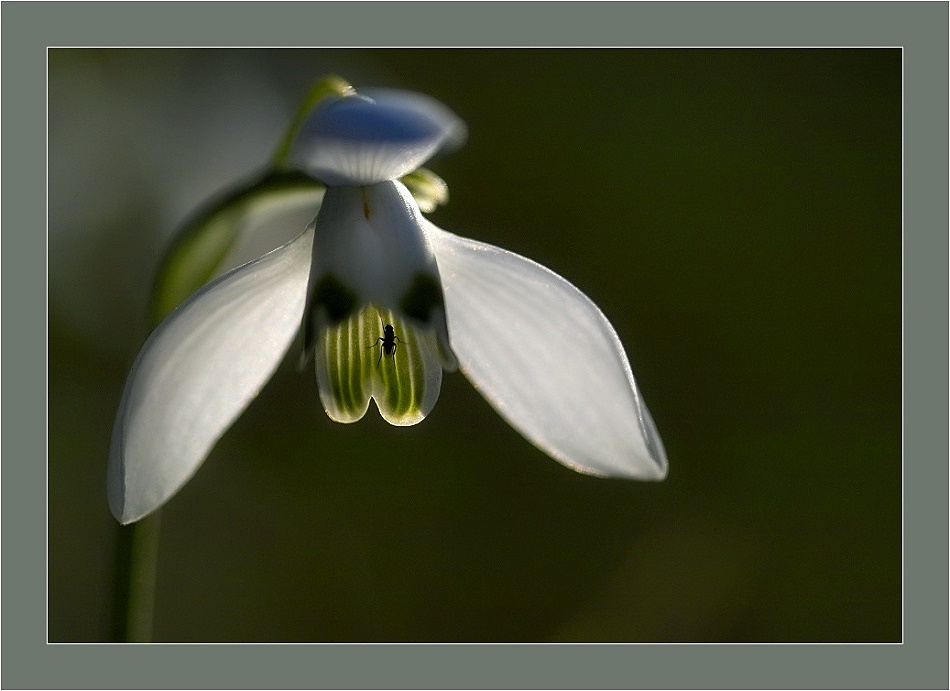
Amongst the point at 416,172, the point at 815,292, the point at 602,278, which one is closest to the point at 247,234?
the point at 416,172

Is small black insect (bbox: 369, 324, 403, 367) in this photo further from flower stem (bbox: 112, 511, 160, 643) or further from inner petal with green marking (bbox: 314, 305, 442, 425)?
flower stem (bbox: 112, 511, 160, 643)

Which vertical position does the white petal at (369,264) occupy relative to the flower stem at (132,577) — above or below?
above

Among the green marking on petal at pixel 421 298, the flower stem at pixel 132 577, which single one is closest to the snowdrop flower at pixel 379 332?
the green marking on petal at pixel 421 298

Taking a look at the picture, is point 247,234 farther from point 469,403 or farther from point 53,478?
point 53,478

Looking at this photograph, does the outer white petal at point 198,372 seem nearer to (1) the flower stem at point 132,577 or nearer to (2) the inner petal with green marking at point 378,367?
(2) the inner petal with green marking at point 378,367

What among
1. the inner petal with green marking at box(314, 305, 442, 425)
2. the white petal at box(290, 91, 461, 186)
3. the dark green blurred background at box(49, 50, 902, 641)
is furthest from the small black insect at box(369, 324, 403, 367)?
the dark green blurred background at box(49, 50, 902, 641)

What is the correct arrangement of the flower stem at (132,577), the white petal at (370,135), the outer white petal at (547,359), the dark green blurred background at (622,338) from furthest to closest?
the dark green blurred background at (622,338) < the flower stem at (132,577) < the outer white petal at (547,359) < the white petal at (370,135)

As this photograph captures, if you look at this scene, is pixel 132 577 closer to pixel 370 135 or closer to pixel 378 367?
pixel 378 367
